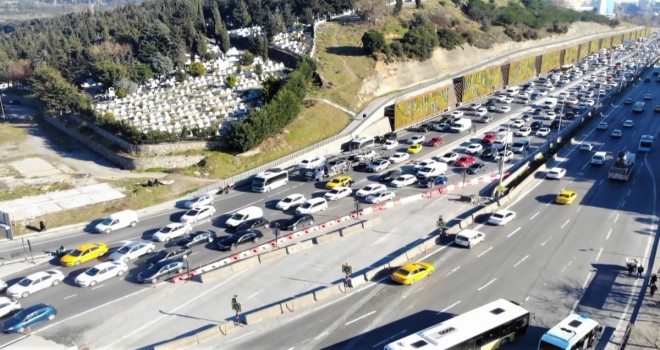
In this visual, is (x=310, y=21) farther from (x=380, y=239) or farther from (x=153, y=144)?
(x=380, y=239)

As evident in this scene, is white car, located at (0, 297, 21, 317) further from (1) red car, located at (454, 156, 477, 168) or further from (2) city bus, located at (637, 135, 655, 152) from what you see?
(2) city bus, located at (637, 135, 655, 152)

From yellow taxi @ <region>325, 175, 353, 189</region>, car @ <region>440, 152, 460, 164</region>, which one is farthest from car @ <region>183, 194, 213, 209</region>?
car @ <region>440, 152, 460, 164</region>

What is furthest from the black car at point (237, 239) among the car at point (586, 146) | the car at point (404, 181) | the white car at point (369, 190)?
the car at point (586, 146)

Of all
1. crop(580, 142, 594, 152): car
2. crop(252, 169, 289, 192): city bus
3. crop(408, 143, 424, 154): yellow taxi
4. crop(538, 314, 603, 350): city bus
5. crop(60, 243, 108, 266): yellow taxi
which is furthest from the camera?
crop(580, 142, 594, 152): car

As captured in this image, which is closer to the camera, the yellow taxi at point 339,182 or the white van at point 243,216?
the white van at point 243,216

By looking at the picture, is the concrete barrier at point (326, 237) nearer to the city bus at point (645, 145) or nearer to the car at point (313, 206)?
the car at point (313, 206)

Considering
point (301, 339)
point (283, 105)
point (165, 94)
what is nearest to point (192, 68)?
point (165, 94)
